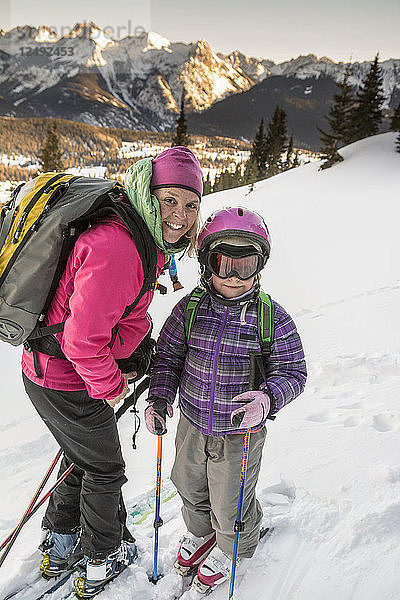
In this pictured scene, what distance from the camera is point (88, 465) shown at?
7.97 feet

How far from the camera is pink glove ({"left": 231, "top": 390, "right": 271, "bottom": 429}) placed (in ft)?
6.96

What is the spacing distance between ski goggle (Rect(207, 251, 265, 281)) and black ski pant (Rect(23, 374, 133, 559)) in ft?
3.37

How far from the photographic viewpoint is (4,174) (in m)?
173

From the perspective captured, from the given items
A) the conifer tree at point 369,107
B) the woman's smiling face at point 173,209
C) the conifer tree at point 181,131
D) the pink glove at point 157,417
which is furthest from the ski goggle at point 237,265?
the conifer tree at point 181,131

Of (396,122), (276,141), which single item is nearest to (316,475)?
(396,122)

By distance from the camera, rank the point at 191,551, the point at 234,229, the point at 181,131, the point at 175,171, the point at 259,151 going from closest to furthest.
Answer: the point at 175,171
the point at 234,229
the point at 191,551
the point at 181,131
the point at 259,151

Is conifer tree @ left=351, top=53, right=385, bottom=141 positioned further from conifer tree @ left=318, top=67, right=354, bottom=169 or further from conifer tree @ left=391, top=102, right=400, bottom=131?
conifer tree @ left=391, top=102, right=400, bottom=131

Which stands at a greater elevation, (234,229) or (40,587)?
(234,229)

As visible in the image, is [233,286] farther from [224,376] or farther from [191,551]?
[191,551]

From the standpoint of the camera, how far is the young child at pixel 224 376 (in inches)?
88.7

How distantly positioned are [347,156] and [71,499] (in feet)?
112

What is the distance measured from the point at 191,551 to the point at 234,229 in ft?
6.94

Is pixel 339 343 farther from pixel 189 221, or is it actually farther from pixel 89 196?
pixel 89 196

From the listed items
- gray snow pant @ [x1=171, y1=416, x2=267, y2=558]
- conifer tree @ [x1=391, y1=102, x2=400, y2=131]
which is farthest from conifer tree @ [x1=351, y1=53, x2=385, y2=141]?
gray snow pant @ [x1=171, y1=416, x2=267, y2=558]
